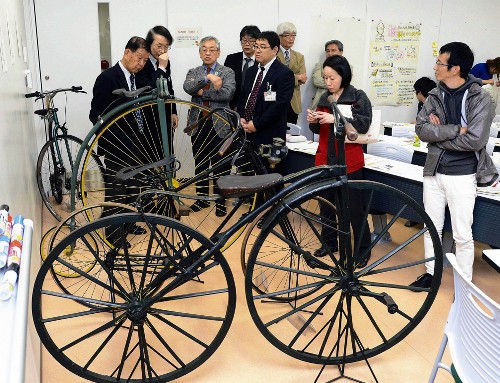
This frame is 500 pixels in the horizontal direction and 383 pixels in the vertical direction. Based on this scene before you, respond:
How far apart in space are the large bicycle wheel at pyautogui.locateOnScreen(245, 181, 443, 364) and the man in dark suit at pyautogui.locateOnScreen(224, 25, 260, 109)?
176cm

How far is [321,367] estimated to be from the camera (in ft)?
7.91

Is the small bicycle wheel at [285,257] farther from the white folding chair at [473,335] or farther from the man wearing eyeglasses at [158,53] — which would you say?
the man wearing eyeglasses at [158,53]

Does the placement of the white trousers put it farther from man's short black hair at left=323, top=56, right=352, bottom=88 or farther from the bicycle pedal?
the bicycle pedal

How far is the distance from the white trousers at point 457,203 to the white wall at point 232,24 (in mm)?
3393

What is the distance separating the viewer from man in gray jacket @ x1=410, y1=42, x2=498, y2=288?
8.77ft

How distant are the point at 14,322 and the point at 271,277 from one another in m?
2.44

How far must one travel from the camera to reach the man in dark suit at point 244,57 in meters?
4.74

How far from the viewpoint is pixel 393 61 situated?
22.0 feet

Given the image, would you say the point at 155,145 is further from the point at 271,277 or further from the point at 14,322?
the point at 14,322

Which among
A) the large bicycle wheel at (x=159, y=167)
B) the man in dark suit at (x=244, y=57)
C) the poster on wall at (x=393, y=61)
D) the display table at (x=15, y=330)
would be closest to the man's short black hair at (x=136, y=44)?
the large bicycle wheel at (x=159, y=167)

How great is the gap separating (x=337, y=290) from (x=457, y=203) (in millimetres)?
1117

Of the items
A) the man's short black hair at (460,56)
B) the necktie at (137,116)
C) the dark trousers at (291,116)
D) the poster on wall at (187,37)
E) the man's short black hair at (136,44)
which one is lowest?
the dark trousers at (291,116)

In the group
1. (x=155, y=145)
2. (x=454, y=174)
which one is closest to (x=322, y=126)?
(x=454, y=174)

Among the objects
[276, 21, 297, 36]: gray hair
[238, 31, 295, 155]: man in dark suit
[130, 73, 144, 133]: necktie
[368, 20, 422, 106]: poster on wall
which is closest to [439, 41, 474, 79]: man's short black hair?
[238, 31, 295, 155]: man in dark suit
